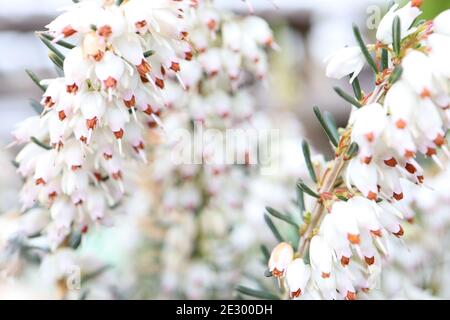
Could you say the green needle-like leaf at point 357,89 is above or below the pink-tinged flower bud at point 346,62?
below

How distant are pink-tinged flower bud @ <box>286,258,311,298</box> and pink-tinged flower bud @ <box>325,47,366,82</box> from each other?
193mm

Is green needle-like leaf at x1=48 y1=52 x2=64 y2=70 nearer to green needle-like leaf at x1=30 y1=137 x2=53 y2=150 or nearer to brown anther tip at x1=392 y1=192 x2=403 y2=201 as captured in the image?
green needle-like leaf at x1=30 y1=137 x2=53 y2=150

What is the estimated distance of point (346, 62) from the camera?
0.61 m

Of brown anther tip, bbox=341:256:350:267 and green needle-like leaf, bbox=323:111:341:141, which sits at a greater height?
green needle-like leaf, bbox=323:111:341:141

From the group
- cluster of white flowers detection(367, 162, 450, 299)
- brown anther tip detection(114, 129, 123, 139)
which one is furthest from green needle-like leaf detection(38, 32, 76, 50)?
cluster of white flowers detection(367, 162, 450, 299)

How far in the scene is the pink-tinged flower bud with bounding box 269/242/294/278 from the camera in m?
0.62

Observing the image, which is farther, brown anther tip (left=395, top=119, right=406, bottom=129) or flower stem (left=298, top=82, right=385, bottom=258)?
flower stem (left=298, top=82, right=385, bottom=258)

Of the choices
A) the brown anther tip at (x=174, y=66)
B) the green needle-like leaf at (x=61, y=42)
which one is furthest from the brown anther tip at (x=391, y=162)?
the green needle-like leaf at (x=61, y=42)

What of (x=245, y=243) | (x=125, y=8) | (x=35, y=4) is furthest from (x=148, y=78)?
(x=35, y=4)

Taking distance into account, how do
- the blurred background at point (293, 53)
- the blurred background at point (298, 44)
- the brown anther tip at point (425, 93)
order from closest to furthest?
the brown anther tip at point (425, 93) → the blurred background at point (293, 53) → the blurred background at point (298, 44)

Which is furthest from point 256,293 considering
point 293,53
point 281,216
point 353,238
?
point 293,53

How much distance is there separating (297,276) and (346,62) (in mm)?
218

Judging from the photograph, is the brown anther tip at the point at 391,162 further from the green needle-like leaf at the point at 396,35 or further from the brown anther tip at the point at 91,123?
the brown anther tip at the point at 91,123

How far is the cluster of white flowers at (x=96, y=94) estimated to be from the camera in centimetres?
57
